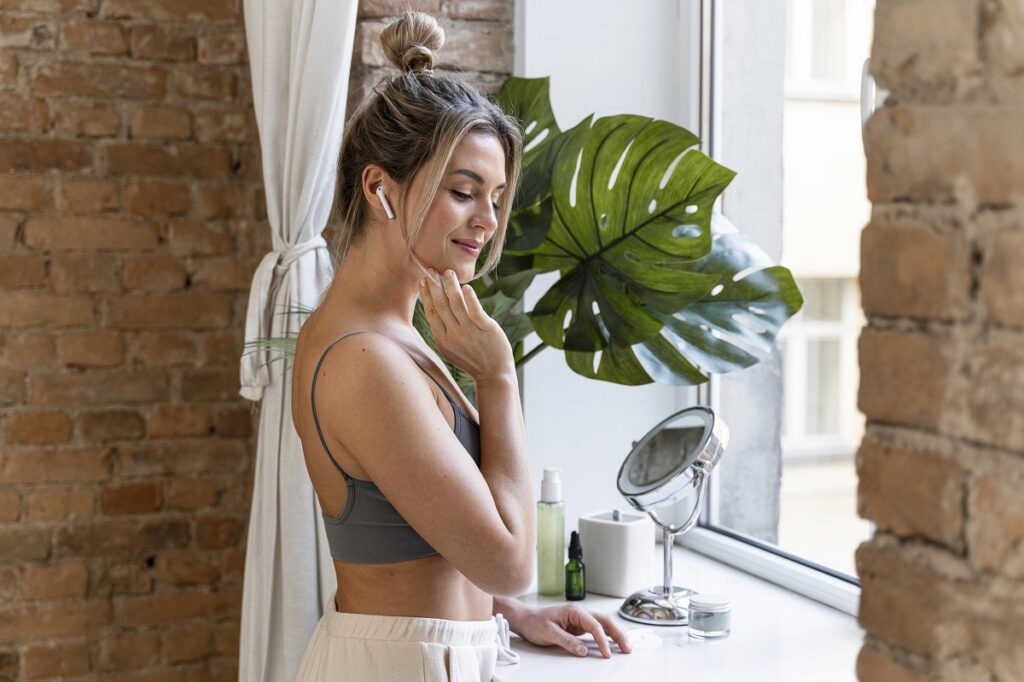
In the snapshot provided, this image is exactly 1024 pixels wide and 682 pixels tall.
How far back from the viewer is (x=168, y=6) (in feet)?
8.77

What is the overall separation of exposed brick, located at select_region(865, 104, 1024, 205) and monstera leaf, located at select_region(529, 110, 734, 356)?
3.99 feet

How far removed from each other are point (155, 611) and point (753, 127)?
6.18 feet

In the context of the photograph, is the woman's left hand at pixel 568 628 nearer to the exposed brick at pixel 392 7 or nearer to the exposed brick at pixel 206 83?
the exposed brick at pixel 392 7

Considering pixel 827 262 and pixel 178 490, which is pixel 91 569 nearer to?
pixel 178 490

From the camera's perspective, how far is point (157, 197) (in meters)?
2.70

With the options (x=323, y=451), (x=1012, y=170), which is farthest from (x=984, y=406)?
(x=323, y=451)

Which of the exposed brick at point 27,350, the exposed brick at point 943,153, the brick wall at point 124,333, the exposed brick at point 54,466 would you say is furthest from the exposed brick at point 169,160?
the exposed brick at point 943,153

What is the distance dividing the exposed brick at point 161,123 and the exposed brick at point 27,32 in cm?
25

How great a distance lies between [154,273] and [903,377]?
231cm

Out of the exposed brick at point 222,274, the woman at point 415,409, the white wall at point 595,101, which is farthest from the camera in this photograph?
the exposed brick at point 222,274

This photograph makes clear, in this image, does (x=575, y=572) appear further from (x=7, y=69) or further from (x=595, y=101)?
(x=7, y=69)

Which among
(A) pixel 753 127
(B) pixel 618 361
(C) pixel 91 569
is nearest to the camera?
(B) pixel 618 361

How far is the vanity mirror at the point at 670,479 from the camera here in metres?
1.87

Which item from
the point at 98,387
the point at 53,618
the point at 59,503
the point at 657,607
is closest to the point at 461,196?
the point at 657,607
